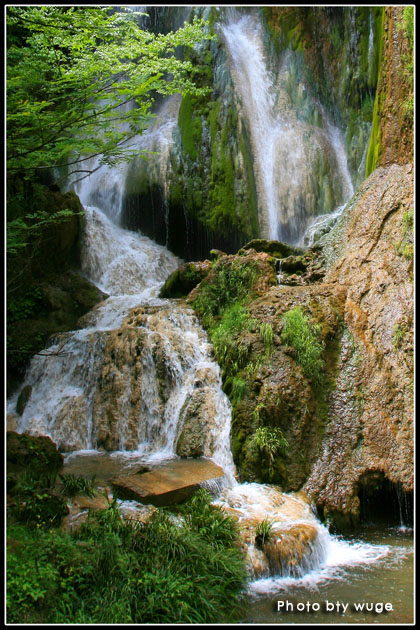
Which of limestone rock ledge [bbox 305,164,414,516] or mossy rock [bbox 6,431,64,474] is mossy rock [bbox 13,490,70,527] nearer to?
mossy rock [bbox 6,431,64,474]

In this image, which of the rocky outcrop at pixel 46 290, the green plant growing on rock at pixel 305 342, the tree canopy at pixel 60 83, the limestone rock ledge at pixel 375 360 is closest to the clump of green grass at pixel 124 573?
the limestone rock ledge at pixel 375 360

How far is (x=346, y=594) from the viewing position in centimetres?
441

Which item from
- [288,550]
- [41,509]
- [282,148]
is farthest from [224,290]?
[282,148]

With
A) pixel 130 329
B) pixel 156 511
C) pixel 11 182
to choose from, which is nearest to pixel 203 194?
pixel 11 182

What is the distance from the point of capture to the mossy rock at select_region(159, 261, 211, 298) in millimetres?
11070

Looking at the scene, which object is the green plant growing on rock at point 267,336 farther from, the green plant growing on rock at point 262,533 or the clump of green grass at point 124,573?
the clump of green grass at point 124,573

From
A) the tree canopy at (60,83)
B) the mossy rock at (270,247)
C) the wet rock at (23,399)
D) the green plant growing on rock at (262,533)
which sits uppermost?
the tree canopy at (60,83)

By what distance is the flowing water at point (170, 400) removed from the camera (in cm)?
464

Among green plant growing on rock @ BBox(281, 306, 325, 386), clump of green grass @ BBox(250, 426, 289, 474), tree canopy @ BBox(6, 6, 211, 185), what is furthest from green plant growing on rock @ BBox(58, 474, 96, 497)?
tree canopy @ BBox(6, 6, 211, 185)

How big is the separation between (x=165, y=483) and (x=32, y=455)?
6.39ft

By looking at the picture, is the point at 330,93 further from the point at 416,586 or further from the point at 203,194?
the point at 416,586

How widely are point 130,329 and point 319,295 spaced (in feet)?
12.7

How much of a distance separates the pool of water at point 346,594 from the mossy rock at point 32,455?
322 centimetres

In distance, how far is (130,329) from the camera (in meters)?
9.27
